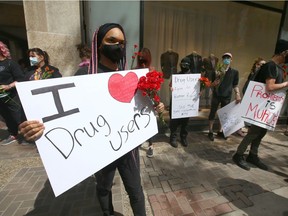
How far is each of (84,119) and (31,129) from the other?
0.34 meters

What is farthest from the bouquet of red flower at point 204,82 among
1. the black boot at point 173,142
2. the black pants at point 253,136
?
the black boot at point 173,142

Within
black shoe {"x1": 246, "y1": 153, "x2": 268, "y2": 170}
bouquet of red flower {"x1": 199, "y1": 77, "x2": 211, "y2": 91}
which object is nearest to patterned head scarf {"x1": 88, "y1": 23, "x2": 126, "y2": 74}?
bouquet of red flower {"x1": 199, "y1": 77, "x2": 211, "y2": 91}

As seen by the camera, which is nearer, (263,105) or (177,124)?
(263,105)

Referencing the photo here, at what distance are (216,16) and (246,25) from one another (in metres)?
1.23

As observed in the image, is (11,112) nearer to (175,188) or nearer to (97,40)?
(97,40)

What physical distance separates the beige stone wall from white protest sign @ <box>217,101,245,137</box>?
348 centimetres

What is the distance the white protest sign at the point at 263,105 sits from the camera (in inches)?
110

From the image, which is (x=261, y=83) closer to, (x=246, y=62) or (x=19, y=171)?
(x=19, y=171)

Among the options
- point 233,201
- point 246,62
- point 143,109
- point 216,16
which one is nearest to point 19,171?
point 143,109

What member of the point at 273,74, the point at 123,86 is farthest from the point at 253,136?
the point at 123,86

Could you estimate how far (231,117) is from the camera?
3506 mm

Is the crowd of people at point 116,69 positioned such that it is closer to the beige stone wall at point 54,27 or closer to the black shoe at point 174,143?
the black shoe at point 174,143

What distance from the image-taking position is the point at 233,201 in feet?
7.79

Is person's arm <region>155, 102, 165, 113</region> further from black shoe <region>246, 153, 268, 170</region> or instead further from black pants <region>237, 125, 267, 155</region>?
black shoe <region>246, 153, 268, 170</region>
